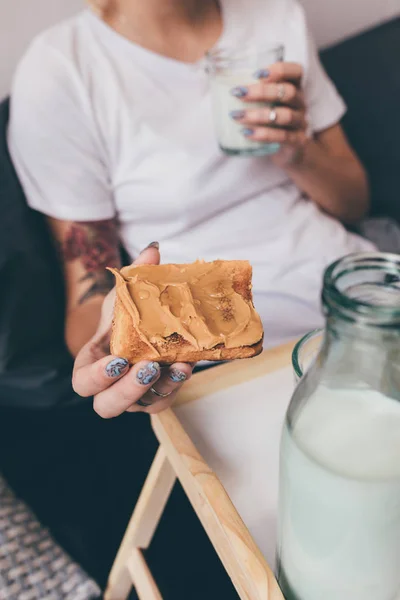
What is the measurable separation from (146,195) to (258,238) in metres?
0.21

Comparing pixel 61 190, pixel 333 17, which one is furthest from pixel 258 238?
pixel 333 17

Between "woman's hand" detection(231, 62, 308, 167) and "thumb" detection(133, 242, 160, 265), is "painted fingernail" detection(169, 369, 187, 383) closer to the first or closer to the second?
"thumb" detection(133, 242, 160, 265)

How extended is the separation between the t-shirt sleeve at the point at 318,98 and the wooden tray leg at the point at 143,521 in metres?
0.72

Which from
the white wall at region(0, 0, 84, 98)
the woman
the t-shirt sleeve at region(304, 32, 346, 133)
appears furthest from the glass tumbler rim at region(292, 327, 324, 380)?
the white wall at region(0, 0, 84, 98)

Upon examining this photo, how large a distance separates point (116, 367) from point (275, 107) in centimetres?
50

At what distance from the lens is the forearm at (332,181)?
2.97ft

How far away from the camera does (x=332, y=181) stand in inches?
37.5

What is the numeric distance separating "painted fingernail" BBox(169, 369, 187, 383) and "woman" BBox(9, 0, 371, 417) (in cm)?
35

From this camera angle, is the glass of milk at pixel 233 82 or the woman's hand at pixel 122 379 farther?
the glass of milk at pixel 233 82

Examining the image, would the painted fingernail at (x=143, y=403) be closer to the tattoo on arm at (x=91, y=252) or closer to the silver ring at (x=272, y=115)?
the tattoo on arm at (x=91, y=252)

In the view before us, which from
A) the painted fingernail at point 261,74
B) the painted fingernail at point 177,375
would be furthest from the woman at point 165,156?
the painted fingernail at point 177,375

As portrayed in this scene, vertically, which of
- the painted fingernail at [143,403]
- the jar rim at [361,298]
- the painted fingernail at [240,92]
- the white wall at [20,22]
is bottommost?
the painted fingernail at [143,403]

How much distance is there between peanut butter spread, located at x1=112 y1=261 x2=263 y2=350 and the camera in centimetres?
40

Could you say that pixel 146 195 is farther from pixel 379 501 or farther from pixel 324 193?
pixel 379 501
